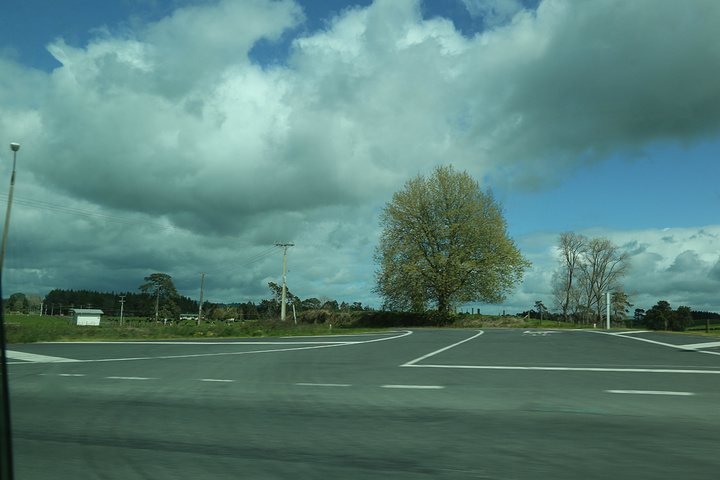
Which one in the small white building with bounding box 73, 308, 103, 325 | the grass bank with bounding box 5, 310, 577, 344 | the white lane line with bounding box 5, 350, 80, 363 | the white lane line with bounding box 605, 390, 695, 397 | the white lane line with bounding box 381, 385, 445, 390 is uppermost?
the white lane line with bounding box 605, 390, 695, 397

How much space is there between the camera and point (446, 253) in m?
45.9

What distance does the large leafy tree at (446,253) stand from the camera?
45094 millimetres

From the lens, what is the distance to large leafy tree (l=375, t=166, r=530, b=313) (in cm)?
4509

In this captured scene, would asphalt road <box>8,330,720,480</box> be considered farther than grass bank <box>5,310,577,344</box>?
No

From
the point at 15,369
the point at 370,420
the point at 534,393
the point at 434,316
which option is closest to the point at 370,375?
the point at 534,393

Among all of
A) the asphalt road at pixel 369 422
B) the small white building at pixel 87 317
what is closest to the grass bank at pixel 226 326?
the asphalt road at pixel 369 422

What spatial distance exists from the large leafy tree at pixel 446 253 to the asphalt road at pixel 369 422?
3564 centimetres

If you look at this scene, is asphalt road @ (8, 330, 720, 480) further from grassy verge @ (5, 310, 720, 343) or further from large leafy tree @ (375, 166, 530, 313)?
large leafy tree @ (375, 166, 530, 313)

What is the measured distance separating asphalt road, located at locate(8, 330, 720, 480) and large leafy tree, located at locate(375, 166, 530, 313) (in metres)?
35.6

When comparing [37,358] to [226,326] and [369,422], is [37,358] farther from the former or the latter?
[226,326]

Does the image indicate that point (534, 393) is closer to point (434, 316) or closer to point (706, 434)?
point (706, 434)

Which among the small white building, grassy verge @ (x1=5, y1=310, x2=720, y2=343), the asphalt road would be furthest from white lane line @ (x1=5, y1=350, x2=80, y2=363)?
the small white building

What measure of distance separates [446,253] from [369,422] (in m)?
41.6

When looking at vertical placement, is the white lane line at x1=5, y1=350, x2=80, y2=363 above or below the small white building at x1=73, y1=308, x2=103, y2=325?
above
